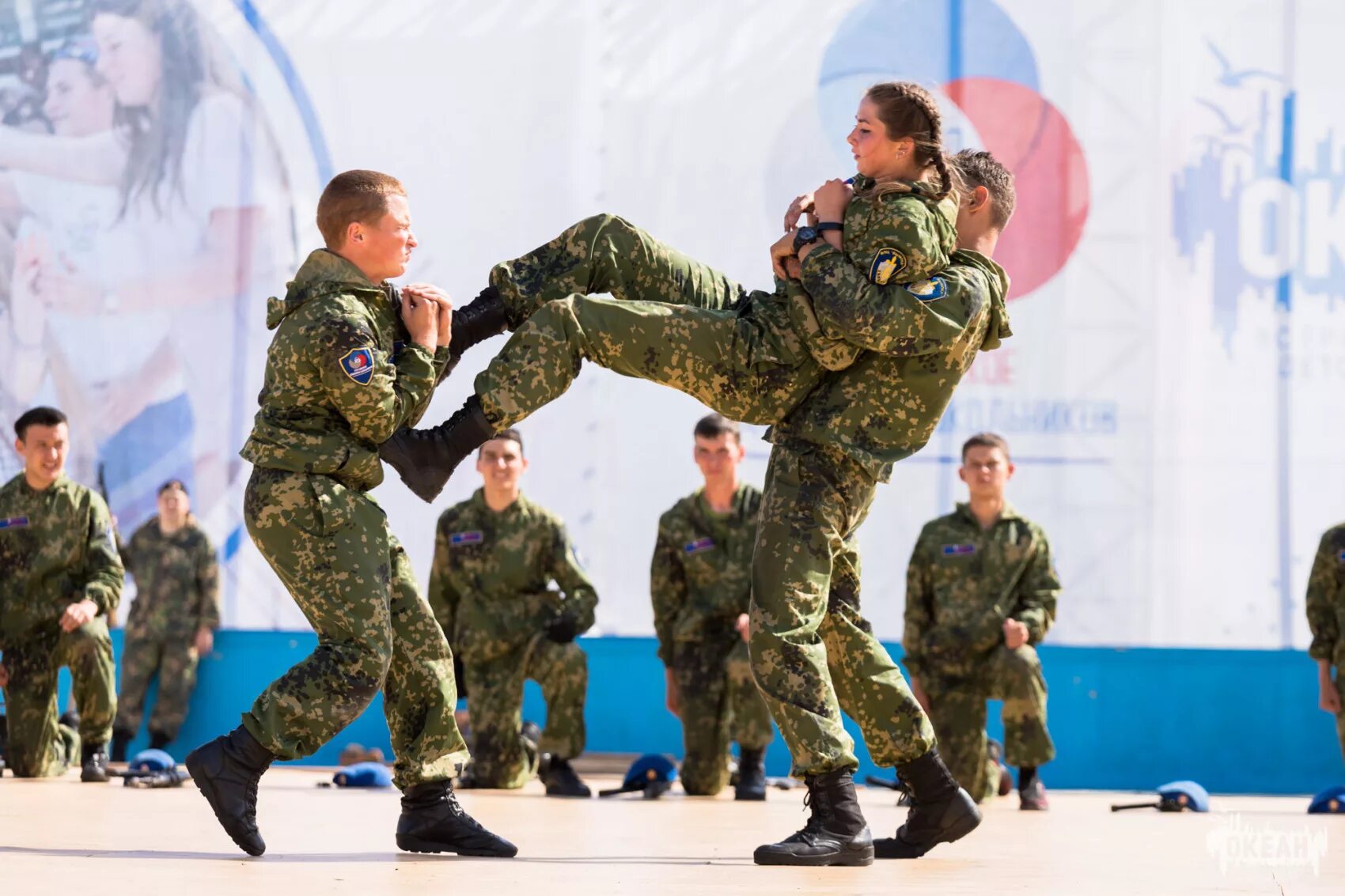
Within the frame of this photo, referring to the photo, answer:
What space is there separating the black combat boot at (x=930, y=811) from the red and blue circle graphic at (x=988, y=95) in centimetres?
454

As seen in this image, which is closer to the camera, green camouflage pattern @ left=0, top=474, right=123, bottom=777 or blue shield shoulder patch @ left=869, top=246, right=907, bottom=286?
blue shield shoulder patch @ left=869, top=246, right=907, bottom=286

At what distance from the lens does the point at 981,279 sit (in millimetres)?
3395

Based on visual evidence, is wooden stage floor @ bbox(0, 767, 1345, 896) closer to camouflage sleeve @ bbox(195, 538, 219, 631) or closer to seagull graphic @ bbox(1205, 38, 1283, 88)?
camouflage sleeve @ bbox(195, 538, 219, 631)

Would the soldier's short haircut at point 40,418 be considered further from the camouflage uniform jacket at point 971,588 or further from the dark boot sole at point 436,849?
the dark boot sole at point 436,849

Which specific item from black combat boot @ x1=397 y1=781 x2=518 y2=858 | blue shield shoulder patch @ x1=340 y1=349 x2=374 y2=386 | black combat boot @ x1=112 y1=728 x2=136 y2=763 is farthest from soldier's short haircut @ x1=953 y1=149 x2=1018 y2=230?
black combat boot @ x1=112 y1=728 x2=136 y2=763

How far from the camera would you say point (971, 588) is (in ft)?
21.4

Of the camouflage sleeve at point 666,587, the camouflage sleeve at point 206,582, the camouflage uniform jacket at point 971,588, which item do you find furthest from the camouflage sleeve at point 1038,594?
the camouflage sleeve at point 206,582

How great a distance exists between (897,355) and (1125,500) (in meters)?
4.65

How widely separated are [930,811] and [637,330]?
3.87ft

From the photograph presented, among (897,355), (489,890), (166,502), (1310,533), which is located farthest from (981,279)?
(166,502)

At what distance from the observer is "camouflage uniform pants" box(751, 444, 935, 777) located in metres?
3.30

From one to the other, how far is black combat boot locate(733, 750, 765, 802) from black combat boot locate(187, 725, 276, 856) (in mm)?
3179

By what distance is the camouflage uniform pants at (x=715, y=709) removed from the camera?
6359 millimetres

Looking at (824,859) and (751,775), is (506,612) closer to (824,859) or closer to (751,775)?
(751,775)
